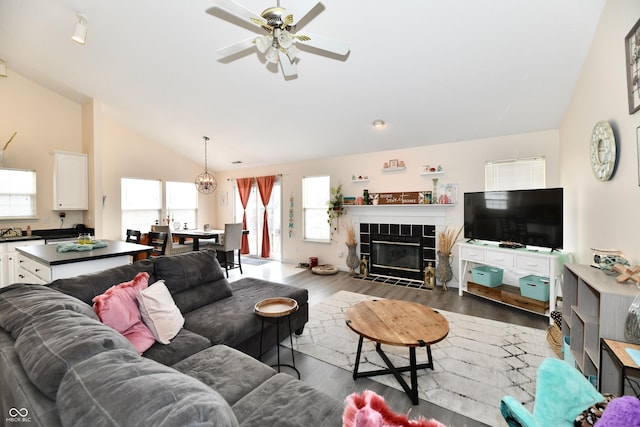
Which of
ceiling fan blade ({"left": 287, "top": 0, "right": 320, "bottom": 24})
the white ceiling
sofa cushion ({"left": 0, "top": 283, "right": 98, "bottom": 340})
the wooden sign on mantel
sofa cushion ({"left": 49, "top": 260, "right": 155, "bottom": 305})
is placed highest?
the white ceiling

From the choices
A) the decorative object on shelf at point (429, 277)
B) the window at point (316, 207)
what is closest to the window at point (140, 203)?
the window at point (316, 207)

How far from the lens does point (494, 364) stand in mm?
2266

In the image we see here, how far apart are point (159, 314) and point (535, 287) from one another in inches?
157

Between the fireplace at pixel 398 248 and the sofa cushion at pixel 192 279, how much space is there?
315cm

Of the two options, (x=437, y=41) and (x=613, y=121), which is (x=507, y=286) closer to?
(x=613, y=121)

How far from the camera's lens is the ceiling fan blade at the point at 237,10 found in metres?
1.64

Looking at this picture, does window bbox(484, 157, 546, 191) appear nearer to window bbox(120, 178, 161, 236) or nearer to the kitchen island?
the kitchen island

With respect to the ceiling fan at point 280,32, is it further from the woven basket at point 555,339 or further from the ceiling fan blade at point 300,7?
the woven basket at point 555,339

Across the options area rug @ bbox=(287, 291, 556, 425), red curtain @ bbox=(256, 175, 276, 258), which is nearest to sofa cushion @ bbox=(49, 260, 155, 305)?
area rug @ bbox=(287, 291, 556, 425)

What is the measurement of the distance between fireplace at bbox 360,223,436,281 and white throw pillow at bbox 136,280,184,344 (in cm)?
377

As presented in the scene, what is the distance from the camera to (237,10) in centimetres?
171

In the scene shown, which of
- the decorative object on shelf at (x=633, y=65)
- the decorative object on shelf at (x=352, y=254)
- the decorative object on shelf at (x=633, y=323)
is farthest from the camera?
the decorative object on shelf at (x=352, y=254)

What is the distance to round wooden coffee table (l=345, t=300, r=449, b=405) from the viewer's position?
5.95ft

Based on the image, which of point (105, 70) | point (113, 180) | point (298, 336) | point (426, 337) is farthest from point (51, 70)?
point (426, 337)
